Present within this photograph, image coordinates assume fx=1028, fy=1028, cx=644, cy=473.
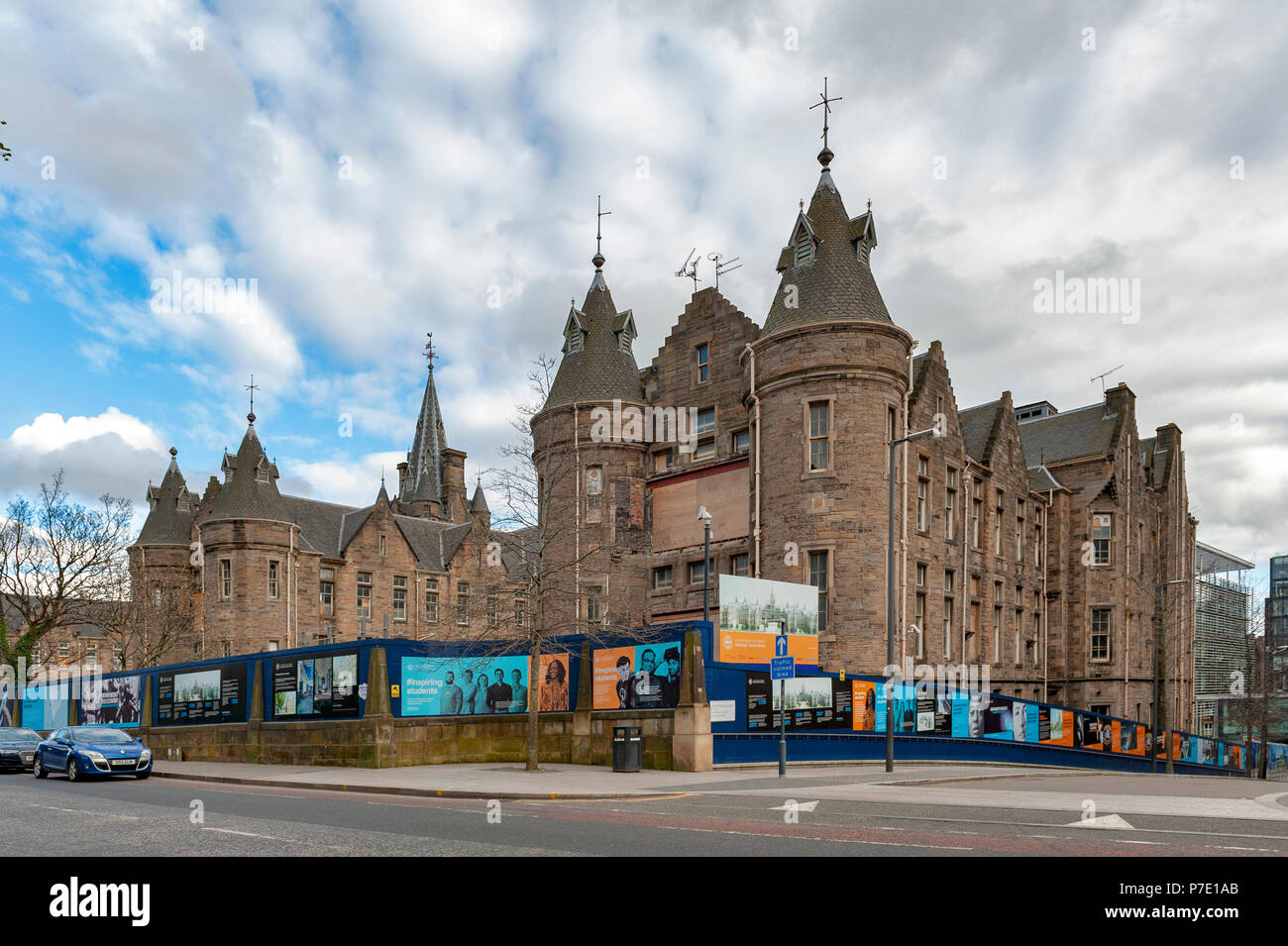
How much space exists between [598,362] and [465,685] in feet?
55.0

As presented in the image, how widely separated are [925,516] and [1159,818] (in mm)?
22515

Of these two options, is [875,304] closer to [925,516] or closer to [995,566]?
[925,516]

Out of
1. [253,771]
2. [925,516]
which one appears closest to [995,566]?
[925,516]

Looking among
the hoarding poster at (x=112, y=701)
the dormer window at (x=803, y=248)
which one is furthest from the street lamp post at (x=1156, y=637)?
the hoarding poster at (x=112, y=701)

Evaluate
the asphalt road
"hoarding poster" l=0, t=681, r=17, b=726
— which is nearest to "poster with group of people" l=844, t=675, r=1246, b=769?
the asphalt road

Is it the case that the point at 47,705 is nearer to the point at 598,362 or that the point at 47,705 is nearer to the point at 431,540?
the point at 598,362

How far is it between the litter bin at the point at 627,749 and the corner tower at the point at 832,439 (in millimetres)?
10252

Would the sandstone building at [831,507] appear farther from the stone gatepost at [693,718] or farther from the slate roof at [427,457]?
the slate roof at [427,457]

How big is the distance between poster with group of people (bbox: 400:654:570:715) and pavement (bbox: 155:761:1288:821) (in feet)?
6.15

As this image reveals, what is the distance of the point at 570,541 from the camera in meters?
38.8

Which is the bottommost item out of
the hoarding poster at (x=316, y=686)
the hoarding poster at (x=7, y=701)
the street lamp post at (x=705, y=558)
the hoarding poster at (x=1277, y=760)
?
the hoarding poster at (x=1277, y=760)

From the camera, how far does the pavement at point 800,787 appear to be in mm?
15656
